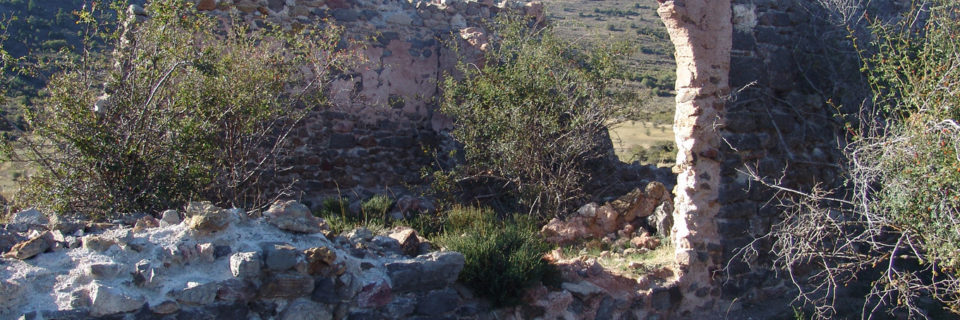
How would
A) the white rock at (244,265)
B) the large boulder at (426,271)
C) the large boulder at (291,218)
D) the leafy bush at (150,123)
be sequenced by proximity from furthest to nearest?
the leafy bush at (150,123) < the large boulder at (426,271) < the large boulder at (291,218) < the white rock at (244,265)

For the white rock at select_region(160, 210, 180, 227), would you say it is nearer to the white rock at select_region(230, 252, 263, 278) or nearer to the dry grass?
the white rock at select_region(230, 252, 263, 278)

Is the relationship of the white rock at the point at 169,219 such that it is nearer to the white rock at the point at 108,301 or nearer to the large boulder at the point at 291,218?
the large boulder at the point at 291,218

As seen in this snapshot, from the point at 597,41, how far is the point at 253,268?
188 inches

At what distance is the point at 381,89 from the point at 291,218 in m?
4.27

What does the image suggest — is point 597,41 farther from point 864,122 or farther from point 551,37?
point 864,122

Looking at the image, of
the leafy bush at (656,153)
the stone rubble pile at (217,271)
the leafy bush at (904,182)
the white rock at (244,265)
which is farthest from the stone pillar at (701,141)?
the leafy bush at (656,153)

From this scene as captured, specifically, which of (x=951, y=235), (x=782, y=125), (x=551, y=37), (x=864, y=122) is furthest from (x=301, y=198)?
(x=951, y=235)

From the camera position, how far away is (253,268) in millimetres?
3426

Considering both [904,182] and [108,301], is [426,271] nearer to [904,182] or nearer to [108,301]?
[108,301]

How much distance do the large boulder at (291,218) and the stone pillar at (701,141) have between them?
2.59 m

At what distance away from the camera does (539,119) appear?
6.35m

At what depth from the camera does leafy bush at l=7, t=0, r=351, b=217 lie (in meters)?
4.50

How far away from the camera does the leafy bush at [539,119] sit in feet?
21.0

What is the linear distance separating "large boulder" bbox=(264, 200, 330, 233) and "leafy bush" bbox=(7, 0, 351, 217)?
4.06 ft
